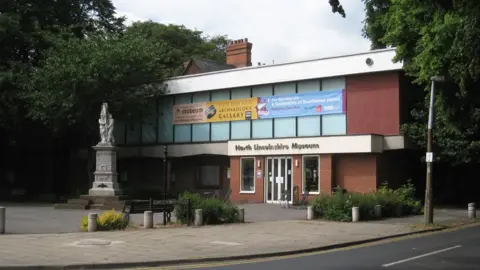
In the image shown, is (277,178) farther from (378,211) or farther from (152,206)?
(152,206)

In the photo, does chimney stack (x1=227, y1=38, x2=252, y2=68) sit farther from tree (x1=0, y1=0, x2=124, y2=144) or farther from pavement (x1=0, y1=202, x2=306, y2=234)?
pavement (x1=0, y1=202, x2=306, y2=234)

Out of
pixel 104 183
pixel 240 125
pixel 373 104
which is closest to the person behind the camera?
pixel 104 183

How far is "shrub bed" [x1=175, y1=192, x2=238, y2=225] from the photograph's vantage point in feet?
66.6

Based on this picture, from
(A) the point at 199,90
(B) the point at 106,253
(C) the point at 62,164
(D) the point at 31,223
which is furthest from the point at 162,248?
(C) the point at 62,164

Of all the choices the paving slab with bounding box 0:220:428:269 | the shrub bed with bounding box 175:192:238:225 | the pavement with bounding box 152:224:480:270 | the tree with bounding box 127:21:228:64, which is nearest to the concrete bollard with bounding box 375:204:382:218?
the paving slab with bounding box 0:220:428:269

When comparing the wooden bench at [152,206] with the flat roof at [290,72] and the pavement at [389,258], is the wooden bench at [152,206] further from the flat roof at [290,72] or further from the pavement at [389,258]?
the flat roof at [290,72]

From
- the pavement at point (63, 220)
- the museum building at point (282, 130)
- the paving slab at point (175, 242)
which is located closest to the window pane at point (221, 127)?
the museum building at point (282, 130)

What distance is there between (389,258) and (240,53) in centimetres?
3563

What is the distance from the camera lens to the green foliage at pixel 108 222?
18.1 meters

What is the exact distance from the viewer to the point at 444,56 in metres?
21.3

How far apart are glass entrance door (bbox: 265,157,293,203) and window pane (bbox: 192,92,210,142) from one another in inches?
226

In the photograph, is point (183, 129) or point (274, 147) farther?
point (183, 129)

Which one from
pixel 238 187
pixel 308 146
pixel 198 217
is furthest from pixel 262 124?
pixel 198 217

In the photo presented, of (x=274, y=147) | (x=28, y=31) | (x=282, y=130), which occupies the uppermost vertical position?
(x=28, y=31)
